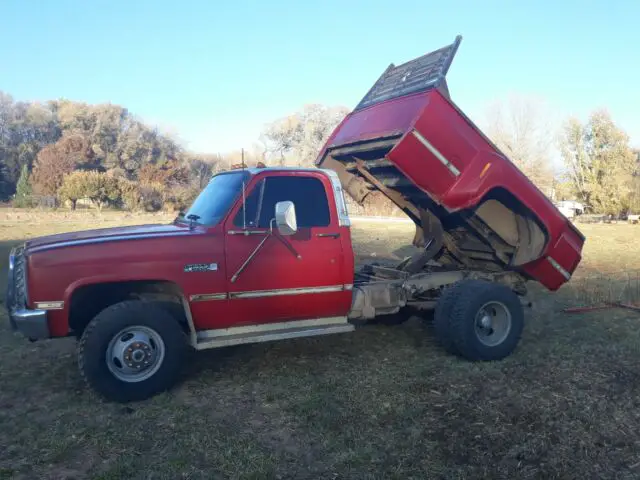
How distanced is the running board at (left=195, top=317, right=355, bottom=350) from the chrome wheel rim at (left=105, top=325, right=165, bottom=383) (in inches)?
14.9

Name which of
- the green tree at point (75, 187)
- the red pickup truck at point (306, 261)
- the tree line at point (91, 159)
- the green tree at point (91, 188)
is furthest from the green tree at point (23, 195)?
the red pickup truck at point (306, 261)

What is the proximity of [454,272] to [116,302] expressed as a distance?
12.8 ft

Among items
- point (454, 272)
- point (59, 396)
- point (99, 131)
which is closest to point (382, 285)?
point (454, 272)

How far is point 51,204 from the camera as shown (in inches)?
1364

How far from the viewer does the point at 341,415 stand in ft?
14.5

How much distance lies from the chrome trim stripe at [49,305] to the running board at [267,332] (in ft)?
3.94

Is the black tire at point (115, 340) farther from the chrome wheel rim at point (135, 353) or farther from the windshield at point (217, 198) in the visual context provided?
the windshield at point (217, 198)

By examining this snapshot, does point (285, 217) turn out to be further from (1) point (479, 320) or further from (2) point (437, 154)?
(1) point (479, 320)

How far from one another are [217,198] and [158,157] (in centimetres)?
5670

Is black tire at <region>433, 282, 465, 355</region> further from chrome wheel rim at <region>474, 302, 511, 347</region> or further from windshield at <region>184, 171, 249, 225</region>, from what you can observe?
windshield at <region>184, 171, 249, 225</region>

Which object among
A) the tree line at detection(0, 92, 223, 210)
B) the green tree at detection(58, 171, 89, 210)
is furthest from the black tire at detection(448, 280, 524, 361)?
the green tree at detection(58, 171, 89, 210)

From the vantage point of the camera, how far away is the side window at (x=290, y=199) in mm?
5199

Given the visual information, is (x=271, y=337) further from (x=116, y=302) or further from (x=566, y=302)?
(x=566, y=302)

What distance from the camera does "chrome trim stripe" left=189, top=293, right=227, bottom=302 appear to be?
4898 mm
